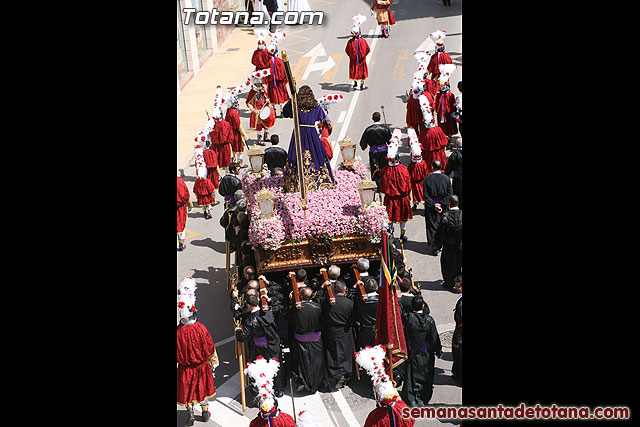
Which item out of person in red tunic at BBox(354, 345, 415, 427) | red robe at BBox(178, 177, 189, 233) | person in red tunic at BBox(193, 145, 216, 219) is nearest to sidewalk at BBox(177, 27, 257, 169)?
person in red tunic at BBox(193, 145, 216, 219)

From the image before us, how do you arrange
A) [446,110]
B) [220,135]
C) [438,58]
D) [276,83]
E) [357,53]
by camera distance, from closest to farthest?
[220,135]
[446,110]
[438,58]
[276,83]
[357,53]

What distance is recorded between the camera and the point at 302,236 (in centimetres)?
1243

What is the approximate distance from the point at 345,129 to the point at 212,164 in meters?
5.69

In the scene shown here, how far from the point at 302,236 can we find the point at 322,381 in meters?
2.25

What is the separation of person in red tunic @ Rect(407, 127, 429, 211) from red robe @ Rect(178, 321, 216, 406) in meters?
6.35

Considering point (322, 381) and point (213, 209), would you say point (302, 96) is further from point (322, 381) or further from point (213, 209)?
point (213, 209)

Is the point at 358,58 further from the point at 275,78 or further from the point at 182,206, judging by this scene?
the point at 182,206

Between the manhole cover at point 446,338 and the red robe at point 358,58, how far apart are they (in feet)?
41.6

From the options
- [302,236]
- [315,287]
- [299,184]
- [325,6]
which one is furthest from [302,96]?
[325,6]

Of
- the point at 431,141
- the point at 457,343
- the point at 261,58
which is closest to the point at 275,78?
the point at 261,58

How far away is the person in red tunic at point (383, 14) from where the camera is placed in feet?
93.8

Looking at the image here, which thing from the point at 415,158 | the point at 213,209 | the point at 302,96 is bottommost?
the point at 213,209

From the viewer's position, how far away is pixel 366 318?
37.6 ft

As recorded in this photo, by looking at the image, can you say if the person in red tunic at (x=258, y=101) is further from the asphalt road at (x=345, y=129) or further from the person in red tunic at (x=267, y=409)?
the person in red tunic at (x=267, y=409)
